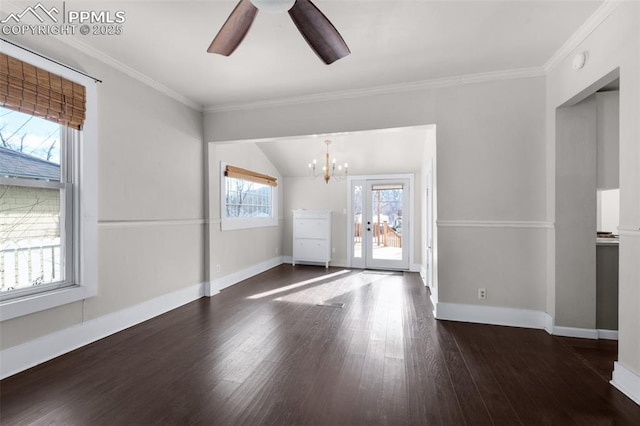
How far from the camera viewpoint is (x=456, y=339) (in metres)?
2.72

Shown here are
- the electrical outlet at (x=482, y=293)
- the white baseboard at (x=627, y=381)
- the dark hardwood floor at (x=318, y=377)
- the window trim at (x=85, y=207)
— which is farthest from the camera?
the electrical outlet at (x=482, y=293)

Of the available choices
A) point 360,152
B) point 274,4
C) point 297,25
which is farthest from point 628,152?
point 360,152

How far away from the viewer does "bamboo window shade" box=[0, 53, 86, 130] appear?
2047mm

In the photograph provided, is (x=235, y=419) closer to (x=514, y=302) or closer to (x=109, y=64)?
(x=514, y=302)

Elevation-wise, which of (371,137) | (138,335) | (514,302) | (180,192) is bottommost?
(138,335)

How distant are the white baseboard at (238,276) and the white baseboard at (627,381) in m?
4.05

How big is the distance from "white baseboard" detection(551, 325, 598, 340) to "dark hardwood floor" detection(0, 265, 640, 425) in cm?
12

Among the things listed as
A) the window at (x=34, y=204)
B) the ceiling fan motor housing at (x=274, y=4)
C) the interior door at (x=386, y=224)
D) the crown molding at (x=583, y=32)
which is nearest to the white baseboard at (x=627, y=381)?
the crown molding at (x=583, y=32)

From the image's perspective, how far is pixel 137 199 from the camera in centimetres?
315

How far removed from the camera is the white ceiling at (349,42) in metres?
2.08

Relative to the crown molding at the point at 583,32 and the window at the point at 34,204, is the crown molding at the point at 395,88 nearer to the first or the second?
the crown molding at the point at 583,32

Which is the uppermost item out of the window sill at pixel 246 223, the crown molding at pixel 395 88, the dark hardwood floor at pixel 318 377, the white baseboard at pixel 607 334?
the crown molding at pixel 395 88

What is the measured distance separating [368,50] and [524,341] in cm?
294

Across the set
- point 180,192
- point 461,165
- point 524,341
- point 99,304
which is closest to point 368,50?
point 461,165
